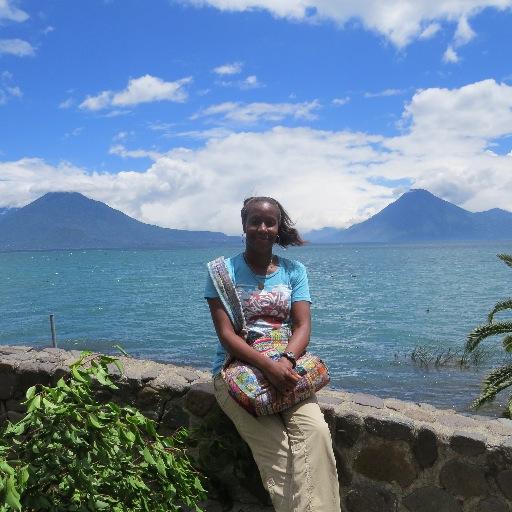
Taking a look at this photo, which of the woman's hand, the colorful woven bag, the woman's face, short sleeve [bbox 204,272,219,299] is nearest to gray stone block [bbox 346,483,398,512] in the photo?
the colorful woven bag

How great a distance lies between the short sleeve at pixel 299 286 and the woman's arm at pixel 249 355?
0.51 m

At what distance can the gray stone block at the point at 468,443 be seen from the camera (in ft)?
11.7

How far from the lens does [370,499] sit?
389 centimetres

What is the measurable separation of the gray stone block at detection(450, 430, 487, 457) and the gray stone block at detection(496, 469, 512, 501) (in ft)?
0.59

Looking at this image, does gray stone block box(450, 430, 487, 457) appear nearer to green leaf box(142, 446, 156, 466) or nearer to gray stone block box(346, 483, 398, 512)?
gray stone block box(346, 483, 398, 512)

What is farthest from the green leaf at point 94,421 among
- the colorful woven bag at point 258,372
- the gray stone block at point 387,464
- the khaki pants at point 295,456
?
the gray stone block at point 387,464

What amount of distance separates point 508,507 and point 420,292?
48501mm

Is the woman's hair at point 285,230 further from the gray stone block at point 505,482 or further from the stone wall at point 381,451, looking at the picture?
the gray stone block at point 505,482

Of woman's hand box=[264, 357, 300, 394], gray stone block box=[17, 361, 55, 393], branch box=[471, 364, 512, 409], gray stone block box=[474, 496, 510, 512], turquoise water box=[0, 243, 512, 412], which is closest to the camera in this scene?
woman's hand box=[264, 357, 300, 394]

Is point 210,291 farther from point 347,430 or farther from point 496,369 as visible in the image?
point 496,369

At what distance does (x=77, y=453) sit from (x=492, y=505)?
2.65 meters

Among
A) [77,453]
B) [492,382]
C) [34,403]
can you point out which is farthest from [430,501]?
[492,382]

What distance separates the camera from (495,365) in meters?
19.5

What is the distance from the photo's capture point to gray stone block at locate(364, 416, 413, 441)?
3.72 m
